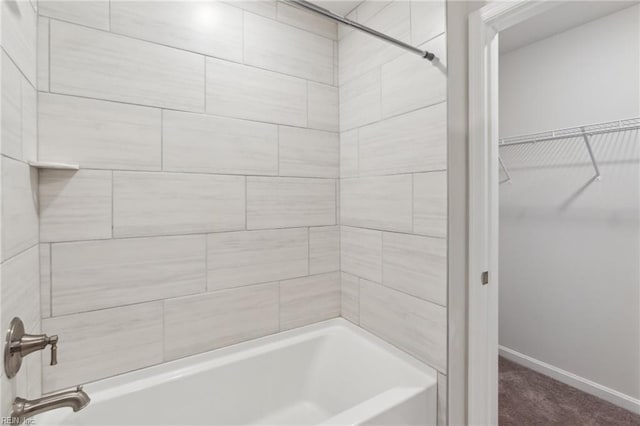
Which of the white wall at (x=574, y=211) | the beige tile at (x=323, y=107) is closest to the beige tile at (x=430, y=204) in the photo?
the beige tile at (x=323, y=107)

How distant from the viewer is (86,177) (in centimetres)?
126

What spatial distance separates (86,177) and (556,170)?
2.95m

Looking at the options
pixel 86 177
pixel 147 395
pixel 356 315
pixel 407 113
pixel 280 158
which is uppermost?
pixel 407 113

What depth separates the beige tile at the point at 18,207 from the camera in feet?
2.72

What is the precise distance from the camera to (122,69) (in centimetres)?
133

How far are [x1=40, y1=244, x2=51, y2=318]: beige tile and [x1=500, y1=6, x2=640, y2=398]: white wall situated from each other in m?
3.03

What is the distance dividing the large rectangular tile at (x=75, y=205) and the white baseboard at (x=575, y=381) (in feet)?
10.1

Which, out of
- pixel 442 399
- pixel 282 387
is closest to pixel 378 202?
pixel 442 399

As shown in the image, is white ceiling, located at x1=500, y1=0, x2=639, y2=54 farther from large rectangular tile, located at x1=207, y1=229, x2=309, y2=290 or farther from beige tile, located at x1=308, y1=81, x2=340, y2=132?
large rectangular tile, located at x1=207, y1=229, x2=309, y2=290

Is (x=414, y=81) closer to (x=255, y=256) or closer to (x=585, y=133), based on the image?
(x=255, y=256)

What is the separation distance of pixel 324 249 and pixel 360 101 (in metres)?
0.88

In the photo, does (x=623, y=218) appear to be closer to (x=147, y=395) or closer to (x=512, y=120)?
(x=512, y=120)

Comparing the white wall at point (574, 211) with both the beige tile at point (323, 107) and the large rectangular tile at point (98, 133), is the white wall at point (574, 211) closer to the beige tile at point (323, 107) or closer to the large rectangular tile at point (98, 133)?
the beige tile at point (323, 107)

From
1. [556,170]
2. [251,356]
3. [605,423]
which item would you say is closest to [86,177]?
[251,356]
